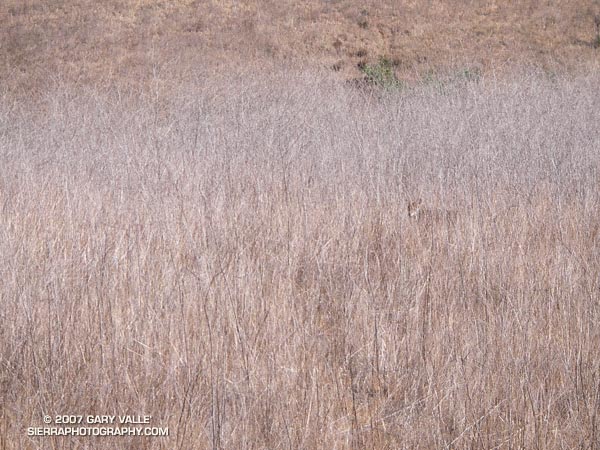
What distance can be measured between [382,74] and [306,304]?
10723 mm

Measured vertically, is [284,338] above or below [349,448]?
above

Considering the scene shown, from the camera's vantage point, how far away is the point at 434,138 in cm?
541

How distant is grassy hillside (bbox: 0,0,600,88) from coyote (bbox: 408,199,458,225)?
927cm

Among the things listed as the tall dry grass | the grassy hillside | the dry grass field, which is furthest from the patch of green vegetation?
the tall dry grass

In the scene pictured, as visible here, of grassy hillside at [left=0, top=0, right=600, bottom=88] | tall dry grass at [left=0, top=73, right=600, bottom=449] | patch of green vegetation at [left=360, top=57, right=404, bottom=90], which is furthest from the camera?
grassy hillside at [left=0, top=0, right=600, bottom=88]

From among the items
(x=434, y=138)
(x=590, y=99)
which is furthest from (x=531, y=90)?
(x=434, y=138)

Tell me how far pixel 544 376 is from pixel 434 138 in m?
3.72

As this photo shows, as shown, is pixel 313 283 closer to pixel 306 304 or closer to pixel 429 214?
pixel 306 304

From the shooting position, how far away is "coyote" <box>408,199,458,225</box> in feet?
11.5

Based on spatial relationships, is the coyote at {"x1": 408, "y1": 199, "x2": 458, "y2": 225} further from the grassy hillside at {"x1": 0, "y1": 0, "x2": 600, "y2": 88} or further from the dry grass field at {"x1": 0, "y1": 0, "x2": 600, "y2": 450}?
the grassy hillside at {"x1": 0, "y1": 0, "x2": 600, "y2": 88}

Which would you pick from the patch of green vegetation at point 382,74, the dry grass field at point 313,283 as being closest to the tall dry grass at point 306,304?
the dry grass field at point 313,283

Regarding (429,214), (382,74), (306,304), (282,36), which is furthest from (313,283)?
(282,36)

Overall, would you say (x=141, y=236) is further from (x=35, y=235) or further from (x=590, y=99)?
(x=590, y=99)

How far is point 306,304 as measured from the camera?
2.39 meters
